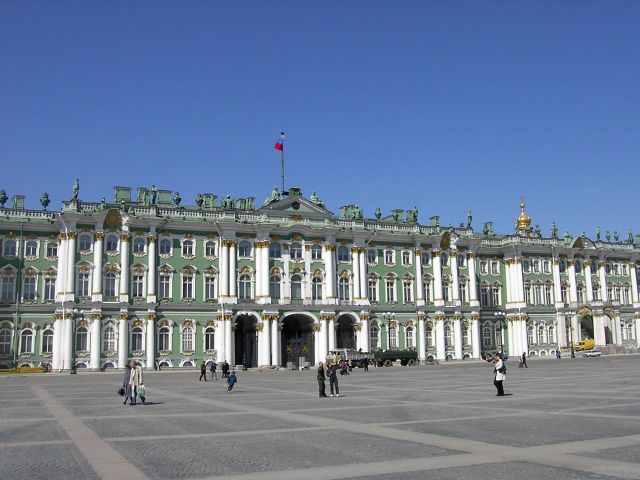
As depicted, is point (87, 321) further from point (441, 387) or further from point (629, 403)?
point (629, 403)

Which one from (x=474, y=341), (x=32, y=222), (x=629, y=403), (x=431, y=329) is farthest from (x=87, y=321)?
(x=629, y=403)

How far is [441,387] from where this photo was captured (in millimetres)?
38531

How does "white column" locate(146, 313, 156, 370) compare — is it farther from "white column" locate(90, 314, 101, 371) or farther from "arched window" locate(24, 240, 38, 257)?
"arched window" locate(24, 240, 38, 257)

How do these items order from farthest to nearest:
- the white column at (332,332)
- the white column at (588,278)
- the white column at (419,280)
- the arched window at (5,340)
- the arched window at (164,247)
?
1. the white column at (588,278)
2. the white column at (419,280)
3. the white column at (332,332)
4. the arched window at (164,247)
5. the arched window at (5,340)

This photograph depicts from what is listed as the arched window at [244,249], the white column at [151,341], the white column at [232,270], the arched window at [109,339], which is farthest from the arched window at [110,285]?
the arched window at [244,249]

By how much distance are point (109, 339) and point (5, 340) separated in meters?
9.67

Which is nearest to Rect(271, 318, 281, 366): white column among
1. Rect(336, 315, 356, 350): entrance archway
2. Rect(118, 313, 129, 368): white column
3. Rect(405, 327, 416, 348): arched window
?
Rect(336, 315, 356, 350): entrance archway

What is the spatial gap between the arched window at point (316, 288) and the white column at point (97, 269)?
75.7 ft

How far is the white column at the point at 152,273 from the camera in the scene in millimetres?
72875

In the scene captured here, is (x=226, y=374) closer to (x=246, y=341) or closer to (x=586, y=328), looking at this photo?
(x=246, y=341)

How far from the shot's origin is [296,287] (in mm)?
79188

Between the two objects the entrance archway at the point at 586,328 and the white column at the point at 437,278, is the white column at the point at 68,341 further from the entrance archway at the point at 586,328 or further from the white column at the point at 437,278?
the entrance archway at the point at 586,328

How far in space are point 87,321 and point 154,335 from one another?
6733mm

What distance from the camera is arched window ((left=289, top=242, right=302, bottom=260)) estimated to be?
7956 cm
